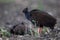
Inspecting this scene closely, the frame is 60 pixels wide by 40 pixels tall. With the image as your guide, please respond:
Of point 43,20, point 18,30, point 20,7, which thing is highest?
point 20,7

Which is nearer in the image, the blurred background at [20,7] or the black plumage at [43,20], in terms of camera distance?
the black plumage at [43,20]

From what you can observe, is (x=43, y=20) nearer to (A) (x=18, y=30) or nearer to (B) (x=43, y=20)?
(B) (x=43, y=20)

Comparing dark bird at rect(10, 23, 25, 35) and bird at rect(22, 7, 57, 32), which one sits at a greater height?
bird at rect(22, 7, 57, 32)

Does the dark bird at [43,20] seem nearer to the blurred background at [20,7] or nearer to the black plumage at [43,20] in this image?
the black plumage at [43,20]

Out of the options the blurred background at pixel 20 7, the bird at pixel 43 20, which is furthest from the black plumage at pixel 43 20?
the blurred background at pixel 20 7

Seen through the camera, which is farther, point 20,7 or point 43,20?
point 20,7

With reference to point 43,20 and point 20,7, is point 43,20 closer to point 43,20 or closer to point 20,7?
point 43,20

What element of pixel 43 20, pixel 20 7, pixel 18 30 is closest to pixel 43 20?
pixel 43 20

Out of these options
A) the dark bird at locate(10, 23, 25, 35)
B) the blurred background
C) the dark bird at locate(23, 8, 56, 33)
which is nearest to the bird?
the dark bird at locate(23, 8, 56, 33)

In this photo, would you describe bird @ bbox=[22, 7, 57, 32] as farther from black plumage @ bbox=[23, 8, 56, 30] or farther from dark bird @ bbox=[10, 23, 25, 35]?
dark bird @ bbox=[10, 23, 25, 35]

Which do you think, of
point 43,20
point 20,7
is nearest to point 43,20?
point 43,20

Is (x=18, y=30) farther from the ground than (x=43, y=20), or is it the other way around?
(x=43, y=20)

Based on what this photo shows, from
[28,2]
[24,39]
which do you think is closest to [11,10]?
[28,2]

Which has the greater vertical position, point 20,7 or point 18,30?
point 20,7
